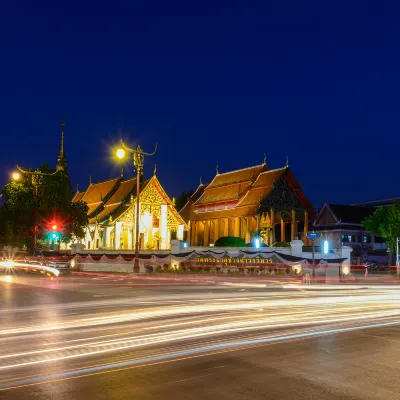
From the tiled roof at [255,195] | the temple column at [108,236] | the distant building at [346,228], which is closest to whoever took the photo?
the temple column at [108,236]

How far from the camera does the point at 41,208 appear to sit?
47531 millimetres

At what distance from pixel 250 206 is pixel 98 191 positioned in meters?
17.5

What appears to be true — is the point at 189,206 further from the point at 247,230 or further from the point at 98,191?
the point at 98,191

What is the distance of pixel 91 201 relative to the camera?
6344 centimetres

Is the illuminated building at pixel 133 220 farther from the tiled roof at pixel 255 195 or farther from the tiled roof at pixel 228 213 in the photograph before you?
the tiled roof at pixel 255 195

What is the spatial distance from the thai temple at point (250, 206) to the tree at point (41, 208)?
60.4 feet

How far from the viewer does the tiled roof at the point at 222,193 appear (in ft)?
209

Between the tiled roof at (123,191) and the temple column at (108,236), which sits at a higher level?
the tiled roof at (123,191)

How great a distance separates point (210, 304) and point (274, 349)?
687cm

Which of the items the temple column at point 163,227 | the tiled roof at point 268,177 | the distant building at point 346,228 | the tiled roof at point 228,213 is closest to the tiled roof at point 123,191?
the temple column at point 163,227

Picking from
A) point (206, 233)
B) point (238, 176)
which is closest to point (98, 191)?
point (206, 233)

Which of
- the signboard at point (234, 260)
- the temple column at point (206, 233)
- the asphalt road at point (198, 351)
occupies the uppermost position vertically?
the temple column at point (206, 233)

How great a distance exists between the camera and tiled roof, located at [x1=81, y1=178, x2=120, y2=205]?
6128 cm

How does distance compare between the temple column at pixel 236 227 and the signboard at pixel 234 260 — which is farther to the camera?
the temple column at pixel 236 227
